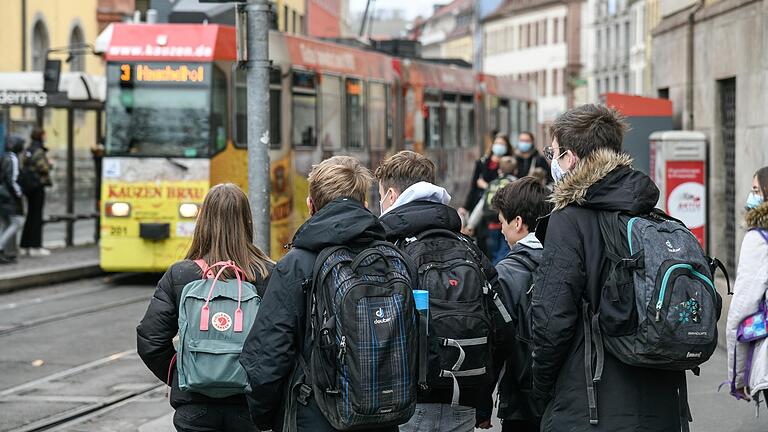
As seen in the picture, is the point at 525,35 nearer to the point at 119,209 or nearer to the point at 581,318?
the point at 119,209

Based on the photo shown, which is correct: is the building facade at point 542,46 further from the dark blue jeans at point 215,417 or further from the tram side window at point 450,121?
the dark blue jeans at point 215,417

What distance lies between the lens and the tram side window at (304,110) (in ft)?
62.4

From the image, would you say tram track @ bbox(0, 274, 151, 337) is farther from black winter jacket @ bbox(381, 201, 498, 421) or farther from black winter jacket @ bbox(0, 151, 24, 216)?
black winter jacket @ bbox(381, 201, 498, 421)

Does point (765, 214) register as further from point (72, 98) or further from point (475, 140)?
point (475, 140)

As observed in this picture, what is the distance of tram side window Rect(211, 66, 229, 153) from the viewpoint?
57.6ft

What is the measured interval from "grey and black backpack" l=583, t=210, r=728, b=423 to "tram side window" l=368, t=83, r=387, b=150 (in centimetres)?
1785

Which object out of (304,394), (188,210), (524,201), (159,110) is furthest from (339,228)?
(159,110)

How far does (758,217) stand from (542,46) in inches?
4059

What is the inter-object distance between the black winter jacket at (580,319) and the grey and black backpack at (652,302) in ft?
0.14

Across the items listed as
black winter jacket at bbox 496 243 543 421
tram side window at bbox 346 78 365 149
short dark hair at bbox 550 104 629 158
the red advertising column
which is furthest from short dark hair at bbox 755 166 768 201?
tram side window at bbox 346 78 365 149

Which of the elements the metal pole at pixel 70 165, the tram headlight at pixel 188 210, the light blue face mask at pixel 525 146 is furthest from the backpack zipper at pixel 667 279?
the metal pole at pixel 70 165

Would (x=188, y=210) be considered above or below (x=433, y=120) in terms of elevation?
below

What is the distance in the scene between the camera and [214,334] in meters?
5.42

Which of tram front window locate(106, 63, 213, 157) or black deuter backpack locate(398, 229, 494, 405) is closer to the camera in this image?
black deuter backpack locate(398, 229, 494, 405)
